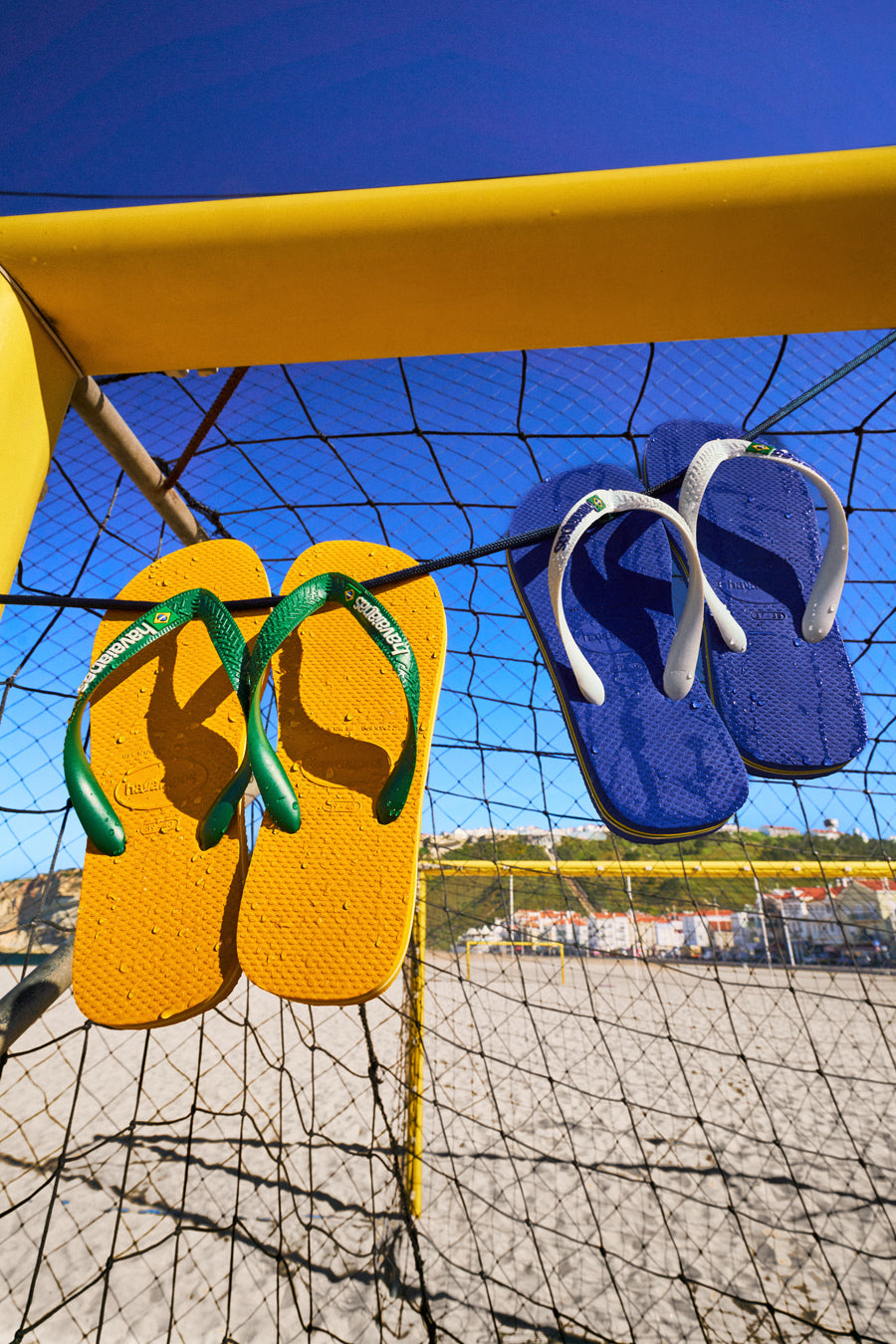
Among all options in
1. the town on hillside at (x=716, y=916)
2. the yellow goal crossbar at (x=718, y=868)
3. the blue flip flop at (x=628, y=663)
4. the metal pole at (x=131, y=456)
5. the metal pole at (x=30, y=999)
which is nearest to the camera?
the blue flip flop at (x=628, y=663)

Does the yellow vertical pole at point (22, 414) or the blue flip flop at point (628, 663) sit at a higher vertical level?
the yellow vertical pole at point (22, 414)

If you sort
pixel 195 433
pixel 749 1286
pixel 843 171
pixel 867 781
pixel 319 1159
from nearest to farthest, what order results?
pixel 843 171, pixel 195 433, pixel 867 781, pixel 749 1286, pixel 319 1159

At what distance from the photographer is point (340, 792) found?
0.67 m

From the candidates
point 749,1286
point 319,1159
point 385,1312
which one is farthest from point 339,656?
point 319,1159

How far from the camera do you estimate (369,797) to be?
66 cm

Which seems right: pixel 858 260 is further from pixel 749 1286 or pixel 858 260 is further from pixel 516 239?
pixel 749 1286

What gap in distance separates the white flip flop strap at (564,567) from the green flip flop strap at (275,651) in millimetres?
198

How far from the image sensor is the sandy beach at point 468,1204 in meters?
1.98

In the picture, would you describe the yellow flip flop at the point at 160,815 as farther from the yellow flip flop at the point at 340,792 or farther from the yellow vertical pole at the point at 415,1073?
the yellow vertical pole at the point at 415,1073

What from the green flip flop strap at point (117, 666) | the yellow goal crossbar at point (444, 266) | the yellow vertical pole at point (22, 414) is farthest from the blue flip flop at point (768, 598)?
the yellow vertical pole at point (22, 414)

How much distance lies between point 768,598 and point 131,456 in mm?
1108

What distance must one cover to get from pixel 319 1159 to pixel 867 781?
9.89 ft

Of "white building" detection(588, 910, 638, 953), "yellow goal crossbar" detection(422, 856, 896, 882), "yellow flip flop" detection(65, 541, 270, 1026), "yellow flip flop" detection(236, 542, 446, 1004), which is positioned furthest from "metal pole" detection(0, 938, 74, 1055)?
"white building" detection(588, 910, 638, 953)

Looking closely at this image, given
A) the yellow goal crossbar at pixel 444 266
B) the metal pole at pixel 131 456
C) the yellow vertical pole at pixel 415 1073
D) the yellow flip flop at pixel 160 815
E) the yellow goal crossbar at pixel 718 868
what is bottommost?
the yellow goal crossbar at pixel 718 868
